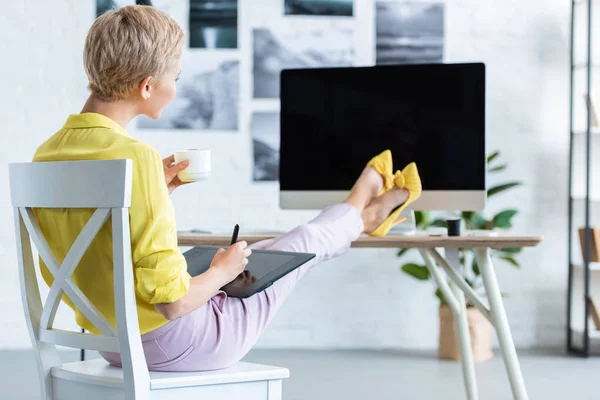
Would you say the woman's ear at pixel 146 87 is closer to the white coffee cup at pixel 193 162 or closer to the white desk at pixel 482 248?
the white coffee cup at pixel 193 162

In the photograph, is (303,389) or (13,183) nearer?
(13,183)

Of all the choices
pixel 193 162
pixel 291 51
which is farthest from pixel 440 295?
pixel 193 162

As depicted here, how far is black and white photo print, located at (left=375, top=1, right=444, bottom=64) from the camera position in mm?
4172

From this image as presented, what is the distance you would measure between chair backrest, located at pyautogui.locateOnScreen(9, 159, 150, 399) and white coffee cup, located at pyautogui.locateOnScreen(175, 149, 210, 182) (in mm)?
519

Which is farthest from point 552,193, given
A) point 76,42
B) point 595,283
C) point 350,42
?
point 76,42

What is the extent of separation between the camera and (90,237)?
52.4 inches

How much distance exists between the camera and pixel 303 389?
10.5 feet

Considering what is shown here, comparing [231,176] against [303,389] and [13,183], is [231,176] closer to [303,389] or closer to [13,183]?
[303,389]

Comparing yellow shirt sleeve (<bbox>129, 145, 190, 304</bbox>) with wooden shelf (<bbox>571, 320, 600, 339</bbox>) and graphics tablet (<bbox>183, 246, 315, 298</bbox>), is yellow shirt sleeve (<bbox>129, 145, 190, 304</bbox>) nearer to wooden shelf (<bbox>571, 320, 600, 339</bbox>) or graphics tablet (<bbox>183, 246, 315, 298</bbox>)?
graphics tablet (<bbox>183, 246, 315, 298</bbox>)

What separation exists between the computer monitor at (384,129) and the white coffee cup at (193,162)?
72cm

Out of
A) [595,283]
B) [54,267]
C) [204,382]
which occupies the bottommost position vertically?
[595,283]

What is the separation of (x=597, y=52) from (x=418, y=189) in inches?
86.2

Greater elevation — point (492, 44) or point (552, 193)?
point (492, 44)

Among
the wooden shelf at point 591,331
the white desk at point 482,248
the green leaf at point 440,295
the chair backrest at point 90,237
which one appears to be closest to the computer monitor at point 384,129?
the white desk at point 482,248
